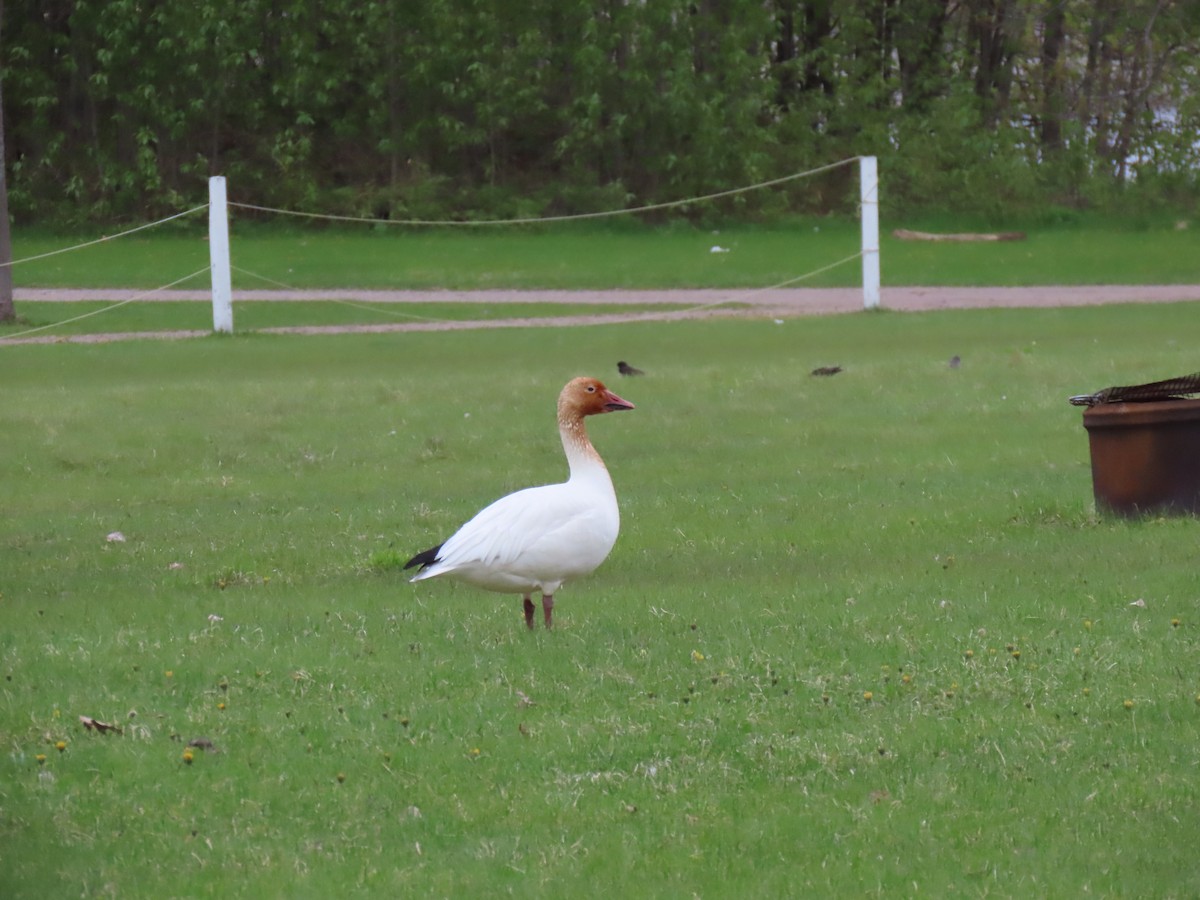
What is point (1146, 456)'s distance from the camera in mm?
10023

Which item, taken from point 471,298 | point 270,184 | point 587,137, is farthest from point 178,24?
point 471,298

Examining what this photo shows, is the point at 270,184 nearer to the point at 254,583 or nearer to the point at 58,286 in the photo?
the point at 58,286

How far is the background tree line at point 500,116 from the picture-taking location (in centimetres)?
3578

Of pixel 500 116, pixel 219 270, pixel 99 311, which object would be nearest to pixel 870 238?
pixel 219 270

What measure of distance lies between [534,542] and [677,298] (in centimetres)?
1931

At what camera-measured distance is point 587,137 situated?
36.7m

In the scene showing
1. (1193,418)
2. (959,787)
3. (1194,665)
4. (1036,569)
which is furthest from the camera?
(1193,418)

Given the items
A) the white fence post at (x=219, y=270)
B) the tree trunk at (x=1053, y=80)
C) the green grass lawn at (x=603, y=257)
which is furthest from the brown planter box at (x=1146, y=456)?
the tree trunk at (x=1053, y=80)

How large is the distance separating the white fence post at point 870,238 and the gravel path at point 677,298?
0.29 m

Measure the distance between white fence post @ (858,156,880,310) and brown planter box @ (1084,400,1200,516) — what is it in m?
14.3

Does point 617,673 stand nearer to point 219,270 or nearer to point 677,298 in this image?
point 219,270

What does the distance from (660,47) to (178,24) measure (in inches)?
372

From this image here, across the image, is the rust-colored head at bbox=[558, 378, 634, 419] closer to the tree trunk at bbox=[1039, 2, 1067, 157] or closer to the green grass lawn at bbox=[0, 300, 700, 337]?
the green grass lawn at bbox=[0, 300, 700, 337]

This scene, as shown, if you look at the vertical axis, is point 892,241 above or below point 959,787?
above
